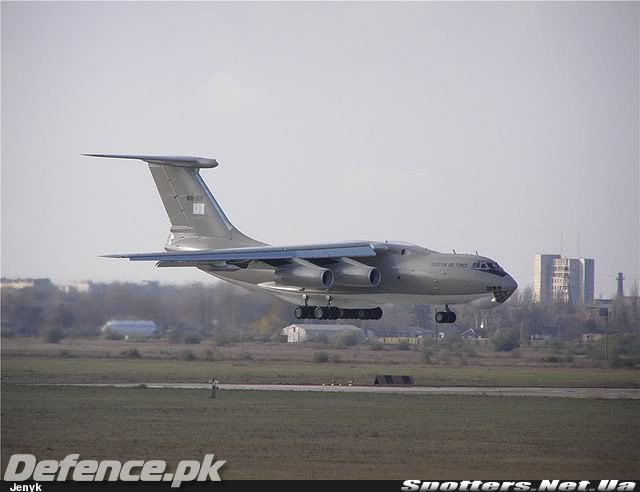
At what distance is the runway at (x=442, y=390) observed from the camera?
33.6 metres

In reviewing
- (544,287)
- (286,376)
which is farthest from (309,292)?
(544,287)

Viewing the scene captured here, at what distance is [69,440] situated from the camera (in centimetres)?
2278

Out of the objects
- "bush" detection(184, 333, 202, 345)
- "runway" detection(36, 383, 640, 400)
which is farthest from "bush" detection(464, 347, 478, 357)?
"bush" detection(184, 333, 202, 345)

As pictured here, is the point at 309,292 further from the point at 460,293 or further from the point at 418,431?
the point at 418,431

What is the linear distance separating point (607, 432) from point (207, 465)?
31.4ft

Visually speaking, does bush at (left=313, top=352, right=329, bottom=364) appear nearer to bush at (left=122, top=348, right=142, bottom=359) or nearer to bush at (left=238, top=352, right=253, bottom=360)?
bush at (left=238, top=352, right=253, bottom=360)

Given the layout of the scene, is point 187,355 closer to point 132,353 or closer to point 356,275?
point 132,353

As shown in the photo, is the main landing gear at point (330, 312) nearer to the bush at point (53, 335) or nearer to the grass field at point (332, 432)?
the grass field at point (332, 432)

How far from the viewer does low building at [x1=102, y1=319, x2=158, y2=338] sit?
117ft

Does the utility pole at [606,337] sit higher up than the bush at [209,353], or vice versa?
the utility pole at [606,337]

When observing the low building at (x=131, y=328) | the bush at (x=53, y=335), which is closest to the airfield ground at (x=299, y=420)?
the bush at (x=53, y=335)

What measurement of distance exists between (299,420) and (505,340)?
64.7 feet
